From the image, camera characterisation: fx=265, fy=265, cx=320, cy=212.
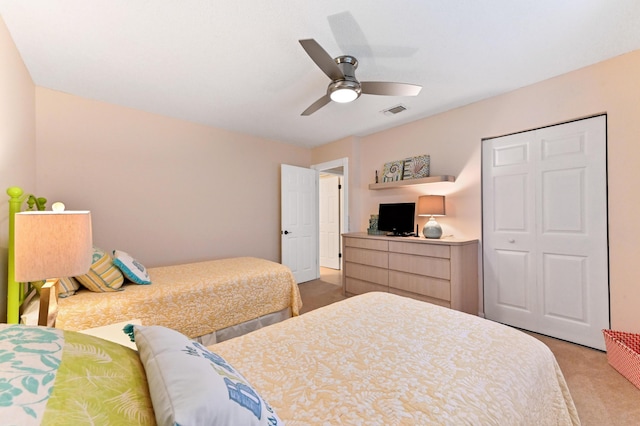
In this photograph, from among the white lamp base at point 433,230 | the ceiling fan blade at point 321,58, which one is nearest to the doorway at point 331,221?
the white lamp base at point 433,230

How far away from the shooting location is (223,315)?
7.86 ft

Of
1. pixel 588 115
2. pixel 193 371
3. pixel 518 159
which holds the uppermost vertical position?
pixel 588 115

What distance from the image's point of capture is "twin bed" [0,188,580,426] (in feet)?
1.71

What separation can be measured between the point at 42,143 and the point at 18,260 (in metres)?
2.25

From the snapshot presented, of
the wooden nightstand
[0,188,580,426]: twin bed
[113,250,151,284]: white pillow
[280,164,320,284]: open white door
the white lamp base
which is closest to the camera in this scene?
[0,188,580,426]: twin bed

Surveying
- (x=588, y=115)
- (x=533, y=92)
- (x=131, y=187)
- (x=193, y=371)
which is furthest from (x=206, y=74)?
(x=588, y=115)

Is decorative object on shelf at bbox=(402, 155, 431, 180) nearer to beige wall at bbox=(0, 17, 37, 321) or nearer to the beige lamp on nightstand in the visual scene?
the beige lamp on nightstand

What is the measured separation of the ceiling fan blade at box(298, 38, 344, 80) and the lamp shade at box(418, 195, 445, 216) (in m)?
1.91

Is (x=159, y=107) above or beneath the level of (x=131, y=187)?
above

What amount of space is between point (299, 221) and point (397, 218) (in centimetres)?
174

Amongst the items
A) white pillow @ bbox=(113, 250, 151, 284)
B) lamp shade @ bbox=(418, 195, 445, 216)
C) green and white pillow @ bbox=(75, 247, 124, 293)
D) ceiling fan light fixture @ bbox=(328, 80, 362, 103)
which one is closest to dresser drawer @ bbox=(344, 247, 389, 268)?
lamp shade @ bbox=(418, 195, 445, 216)

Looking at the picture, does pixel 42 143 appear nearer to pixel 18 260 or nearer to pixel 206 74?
pixel 206 74

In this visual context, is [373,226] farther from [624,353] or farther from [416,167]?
[624,353]

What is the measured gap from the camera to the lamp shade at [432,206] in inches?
124
